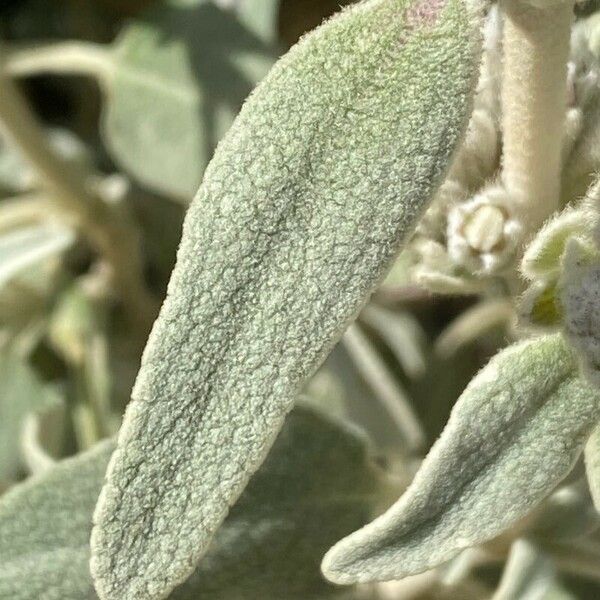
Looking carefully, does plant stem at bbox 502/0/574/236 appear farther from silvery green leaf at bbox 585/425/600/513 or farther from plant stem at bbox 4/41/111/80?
plant stem at bbox 4/41/111/80

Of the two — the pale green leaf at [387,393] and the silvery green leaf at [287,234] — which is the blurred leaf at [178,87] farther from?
the silvery green leaf at [287,234]

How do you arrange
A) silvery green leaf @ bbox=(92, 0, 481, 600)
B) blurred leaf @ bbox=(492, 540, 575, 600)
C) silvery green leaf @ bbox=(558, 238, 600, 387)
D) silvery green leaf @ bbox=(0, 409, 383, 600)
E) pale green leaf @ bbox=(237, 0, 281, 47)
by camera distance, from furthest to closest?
pale green leaf @ bbox=(237, 0, 281, 47)
blurred leaf @ bbox=(492, 540, 575, 600)
silvery green leaf @ bbox=(0, 409, 383, 600)
silvery green leaf @ bbox=(558, 238, 600, 387)
silvery green leaf @ bbox=(92, 0, 481, 600)

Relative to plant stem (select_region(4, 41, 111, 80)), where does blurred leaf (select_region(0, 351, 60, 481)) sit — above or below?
below

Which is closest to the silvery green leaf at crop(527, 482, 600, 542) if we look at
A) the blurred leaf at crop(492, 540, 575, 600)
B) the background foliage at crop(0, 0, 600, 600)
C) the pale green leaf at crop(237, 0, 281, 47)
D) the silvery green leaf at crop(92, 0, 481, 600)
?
the blurred leaf at crop(492, 540, 575, 600)

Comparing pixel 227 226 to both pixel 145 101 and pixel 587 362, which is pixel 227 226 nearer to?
pixel 587 362

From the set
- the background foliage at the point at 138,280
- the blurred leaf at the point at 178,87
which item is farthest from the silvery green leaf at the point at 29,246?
A: the blurred leaf at the point at 178,87

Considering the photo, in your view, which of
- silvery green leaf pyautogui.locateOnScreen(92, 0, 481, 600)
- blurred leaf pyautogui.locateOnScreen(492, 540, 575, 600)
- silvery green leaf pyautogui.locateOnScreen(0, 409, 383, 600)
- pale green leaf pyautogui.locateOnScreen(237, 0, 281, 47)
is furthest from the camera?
pale green leaf pyautogui.locateOnScreen(237, 0, 281, 47)
